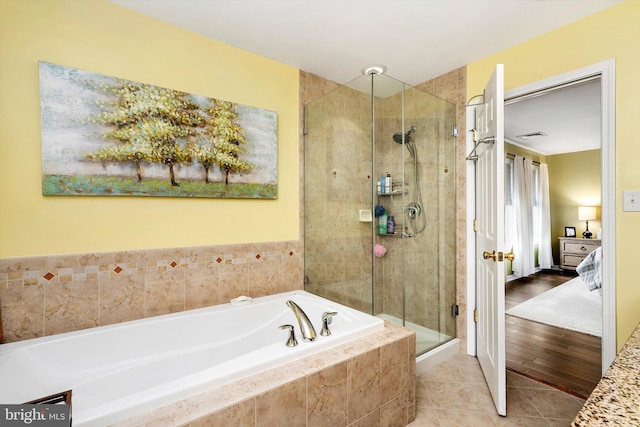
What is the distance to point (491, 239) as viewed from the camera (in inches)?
74.5

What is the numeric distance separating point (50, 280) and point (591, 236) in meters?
7.47

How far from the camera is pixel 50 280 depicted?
1577mm

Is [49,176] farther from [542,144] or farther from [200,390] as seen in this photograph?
[542,144]

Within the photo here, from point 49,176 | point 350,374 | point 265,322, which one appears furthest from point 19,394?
point 350,374

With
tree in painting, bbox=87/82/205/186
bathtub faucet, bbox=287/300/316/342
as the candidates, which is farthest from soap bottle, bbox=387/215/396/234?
tree in painting, bbox=87/82/205/186

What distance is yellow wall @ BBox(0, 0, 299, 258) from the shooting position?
4.94ft

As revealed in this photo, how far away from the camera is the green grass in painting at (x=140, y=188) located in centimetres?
160

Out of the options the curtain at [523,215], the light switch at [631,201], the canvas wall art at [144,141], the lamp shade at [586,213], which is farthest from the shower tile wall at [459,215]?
the lamp shade at [586,213]

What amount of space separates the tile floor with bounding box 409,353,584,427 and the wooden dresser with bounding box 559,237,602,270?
4.59 m

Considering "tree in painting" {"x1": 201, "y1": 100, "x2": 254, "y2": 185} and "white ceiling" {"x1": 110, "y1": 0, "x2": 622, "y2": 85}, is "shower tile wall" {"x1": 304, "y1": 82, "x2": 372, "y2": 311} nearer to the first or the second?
"white ceiling" {"x1": 110, "y1": 0, "x2": 622, "y2": 85}

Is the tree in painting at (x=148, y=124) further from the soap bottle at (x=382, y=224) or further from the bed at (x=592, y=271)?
the bed at (x=592, y=271)

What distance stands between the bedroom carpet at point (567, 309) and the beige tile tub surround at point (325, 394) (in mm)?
2501

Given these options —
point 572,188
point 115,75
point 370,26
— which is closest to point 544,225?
point 572,188

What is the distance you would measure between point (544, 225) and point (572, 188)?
0.93 m
